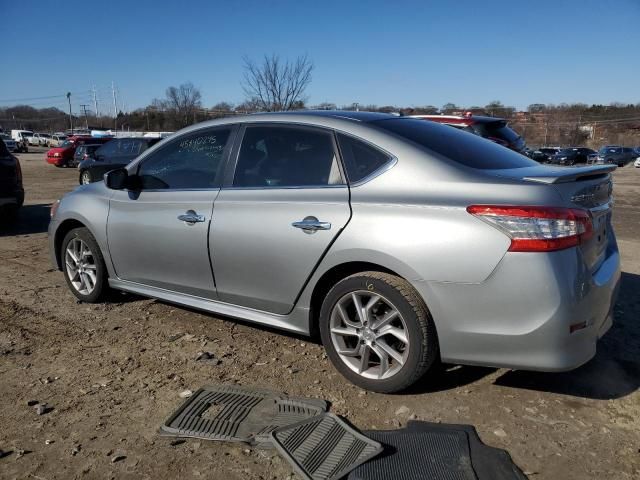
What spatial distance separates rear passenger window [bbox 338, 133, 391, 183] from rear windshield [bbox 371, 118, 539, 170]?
0.75 ft

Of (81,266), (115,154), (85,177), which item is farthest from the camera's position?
(115,154)

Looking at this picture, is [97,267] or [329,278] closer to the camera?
[329,278]

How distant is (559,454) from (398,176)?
64.4 inches

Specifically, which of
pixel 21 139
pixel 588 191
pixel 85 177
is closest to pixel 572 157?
pixel 85 177

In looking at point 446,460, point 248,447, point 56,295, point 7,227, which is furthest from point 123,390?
point 7,227

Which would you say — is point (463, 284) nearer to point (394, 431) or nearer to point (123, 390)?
point (394, 431)

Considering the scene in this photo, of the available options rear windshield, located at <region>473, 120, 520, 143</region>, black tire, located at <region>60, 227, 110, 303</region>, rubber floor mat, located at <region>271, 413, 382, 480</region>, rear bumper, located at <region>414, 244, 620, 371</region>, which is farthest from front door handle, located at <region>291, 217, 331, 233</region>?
rear windshield, located at <region>473, 120, 520, 143</region>

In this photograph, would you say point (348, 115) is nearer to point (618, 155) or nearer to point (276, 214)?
point (276, 214)

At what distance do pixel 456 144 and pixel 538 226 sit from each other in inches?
38.4

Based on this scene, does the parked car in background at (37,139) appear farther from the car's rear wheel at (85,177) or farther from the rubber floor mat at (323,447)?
the rubber floor mat at (323,447)

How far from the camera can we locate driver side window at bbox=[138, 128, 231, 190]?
3.89 meters

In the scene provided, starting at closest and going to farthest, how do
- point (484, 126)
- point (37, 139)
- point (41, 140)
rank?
point (484, 126) → point (41, 140) → point (37, 139)

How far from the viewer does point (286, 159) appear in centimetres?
356

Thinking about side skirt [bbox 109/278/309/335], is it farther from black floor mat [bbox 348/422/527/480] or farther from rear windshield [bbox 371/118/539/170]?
rear windshield [bbox 371/118/539/170]
